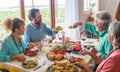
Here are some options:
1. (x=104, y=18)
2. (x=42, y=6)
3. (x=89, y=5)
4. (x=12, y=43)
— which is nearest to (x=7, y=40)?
(x=12, y=43)

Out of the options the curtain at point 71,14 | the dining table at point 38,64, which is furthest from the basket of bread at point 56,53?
the curtain at point 71,14

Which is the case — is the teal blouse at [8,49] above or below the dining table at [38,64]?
above

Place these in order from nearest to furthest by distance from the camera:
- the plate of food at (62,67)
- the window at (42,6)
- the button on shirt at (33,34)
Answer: the plate of food at (62,67), the button on shirt at (33,34), the window at (42,6)

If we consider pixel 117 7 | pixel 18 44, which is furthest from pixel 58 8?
pixel 18 44

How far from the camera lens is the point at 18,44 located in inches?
86.5

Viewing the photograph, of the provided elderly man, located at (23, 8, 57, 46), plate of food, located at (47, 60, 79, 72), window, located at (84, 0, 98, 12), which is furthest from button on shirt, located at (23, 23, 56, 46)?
window, located at (84, 0, 98, 12)

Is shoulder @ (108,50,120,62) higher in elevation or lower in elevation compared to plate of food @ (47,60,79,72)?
higher

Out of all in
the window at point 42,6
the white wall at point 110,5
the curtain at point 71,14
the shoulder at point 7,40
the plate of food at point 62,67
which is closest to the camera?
the plate of food at point 62,67

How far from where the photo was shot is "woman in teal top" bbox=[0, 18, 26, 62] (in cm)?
195

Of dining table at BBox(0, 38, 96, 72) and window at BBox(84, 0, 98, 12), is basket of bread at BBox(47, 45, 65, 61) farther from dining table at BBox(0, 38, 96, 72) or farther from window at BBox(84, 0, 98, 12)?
window at BBox(84, 0, 98, 12)

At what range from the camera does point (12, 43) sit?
6.85 feet

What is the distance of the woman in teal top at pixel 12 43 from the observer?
1949 mm

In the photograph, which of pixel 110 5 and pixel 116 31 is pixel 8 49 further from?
pixel 110 5

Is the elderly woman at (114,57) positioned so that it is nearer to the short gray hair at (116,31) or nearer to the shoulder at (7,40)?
the short gray hair at (116,31)
